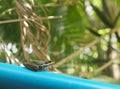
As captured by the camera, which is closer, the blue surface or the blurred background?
the blue surface

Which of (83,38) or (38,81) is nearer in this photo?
(38,81)

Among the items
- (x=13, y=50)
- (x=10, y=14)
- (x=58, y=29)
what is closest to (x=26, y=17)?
(x=13, y=50)

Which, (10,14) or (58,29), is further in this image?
(58,29)

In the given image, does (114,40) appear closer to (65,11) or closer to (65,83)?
(65,11)

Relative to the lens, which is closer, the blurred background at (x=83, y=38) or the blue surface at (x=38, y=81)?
the blue surface at (x=38, y=81)

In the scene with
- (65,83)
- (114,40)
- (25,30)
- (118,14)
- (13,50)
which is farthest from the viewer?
(114,40)

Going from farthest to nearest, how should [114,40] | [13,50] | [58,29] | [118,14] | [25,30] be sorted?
1. [114,40]
2. [118,14]
3. [58,29]
4. [13,50]
5. [25,30]

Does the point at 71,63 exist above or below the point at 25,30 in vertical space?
below
